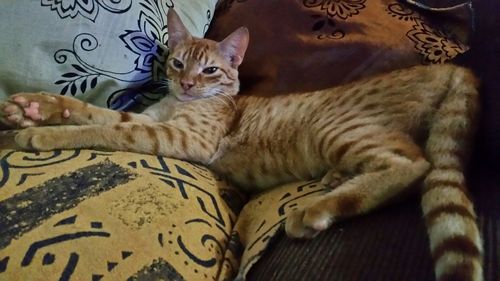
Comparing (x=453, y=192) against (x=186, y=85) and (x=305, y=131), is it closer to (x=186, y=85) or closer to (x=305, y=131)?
(x=305, y=131)

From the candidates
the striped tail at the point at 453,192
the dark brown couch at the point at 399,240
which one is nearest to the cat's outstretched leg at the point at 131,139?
the dark brown couch at the point at 399,240

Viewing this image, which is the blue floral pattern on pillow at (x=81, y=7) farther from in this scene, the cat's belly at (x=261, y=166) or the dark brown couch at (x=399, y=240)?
the dark brown couch at (x=399, y=240)

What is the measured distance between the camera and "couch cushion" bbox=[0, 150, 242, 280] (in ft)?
2.65

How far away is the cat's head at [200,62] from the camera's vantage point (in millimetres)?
1488

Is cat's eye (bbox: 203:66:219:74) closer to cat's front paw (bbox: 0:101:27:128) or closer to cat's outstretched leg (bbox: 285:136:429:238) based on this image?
cat's front paw (bbox: 0:101:27:128)

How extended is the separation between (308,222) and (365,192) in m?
0.13

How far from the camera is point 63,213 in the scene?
89 cm

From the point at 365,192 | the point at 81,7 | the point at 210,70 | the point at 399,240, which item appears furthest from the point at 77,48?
the point at 399,240

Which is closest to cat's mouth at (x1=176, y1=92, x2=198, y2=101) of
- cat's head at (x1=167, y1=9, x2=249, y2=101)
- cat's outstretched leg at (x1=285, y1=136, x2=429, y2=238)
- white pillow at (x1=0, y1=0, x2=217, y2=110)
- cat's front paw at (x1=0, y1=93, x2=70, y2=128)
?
cat's head at (x1=167, y1=9, x2=249, y2=101)

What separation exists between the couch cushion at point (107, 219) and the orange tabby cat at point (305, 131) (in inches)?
5.0

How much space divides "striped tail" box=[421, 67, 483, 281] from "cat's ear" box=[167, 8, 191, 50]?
718 mm

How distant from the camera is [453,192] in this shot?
832 mm

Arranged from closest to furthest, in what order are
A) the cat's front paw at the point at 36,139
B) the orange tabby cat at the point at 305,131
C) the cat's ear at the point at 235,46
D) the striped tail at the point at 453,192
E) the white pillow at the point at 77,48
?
1. the striped tail at the point at 453,192
2. the orange tabby cat at the point at 305,131
3. the cat's front paw at the point at 36,139
4. the white pillow at the point at 77,48
5. the cat's ear at the point at 235,46

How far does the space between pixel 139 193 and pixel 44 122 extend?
1.36 ft
